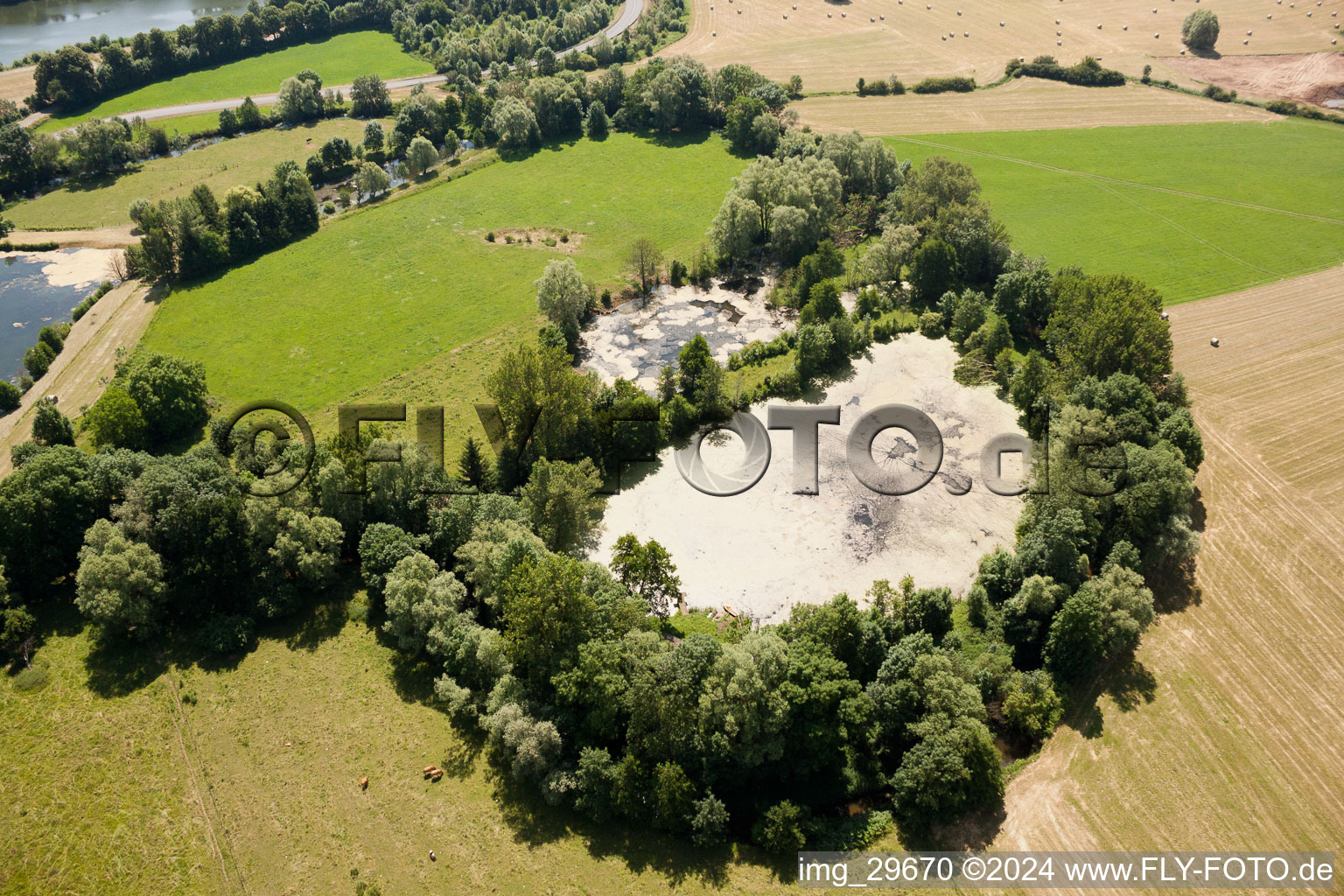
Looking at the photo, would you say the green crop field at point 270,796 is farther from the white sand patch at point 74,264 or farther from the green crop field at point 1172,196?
the green crop field at point 1172,196

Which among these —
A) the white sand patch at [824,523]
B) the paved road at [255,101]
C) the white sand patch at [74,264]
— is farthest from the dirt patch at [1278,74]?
the white sand patch at [74,264]

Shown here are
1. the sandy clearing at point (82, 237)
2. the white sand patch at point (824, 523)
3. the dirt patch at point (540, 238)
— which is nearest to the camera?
the white sand patch at point (824, 523)

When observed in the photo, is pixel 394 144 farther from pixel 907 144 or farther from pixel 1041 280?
pixel 1041 280

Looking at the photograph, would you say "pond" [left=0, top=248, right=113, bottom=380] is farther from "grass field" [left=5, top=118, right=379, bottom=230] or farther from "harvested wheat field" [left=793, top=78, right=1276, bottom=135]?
"harvested wheat field" [left=793, top=78, right=1276, bottom=135]

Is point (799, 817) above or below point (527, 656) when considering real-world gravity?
below

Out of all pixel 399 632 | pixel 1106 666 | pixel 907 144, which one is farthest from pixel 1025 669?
pixel 907 144

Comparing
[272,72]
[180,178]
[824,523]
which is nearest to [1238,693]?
[824,523]

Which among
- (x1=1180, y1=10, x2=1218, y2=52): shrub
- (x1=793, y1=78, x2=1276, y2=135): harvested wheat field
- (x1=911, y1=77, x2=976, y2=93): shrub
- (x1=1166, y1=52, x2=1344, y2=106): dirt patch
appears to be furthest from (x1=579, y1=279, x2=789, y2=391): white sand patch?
(x1=1180, y1=10, x2=1218, y2=52): shrub
